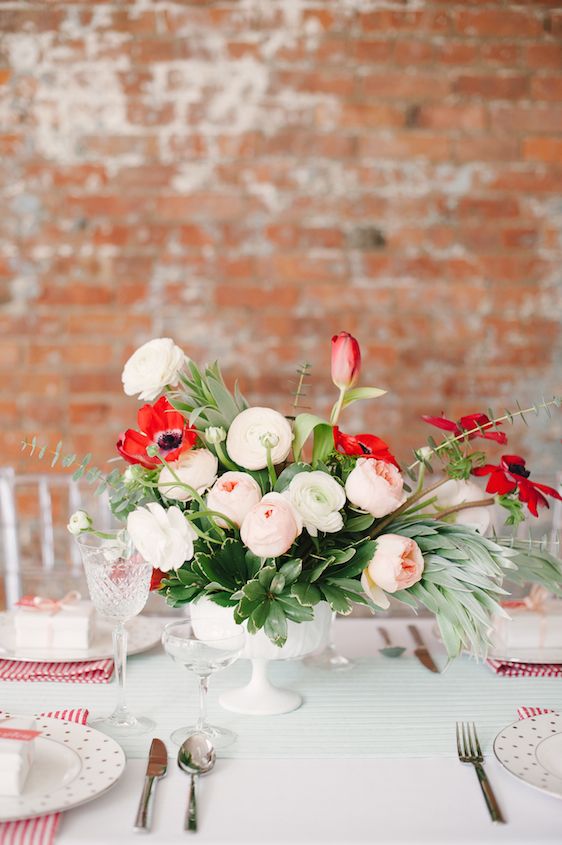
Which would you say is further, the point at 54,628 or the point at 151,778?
the point at 54,628

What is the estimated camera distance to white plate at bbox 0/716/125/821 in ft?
2.92

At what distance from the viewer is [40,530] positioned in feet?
8.21

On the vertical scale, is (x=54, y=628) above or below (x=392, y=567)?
below

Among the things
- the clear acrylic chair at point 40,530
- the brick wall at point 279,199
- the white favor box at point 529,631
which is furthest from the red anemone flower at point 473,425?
the brick wall at point 279,199

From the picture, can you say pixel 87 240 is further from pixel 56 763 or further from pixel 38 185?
pixel 56 763

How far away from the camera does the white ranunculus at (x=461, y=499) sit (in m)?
1.27

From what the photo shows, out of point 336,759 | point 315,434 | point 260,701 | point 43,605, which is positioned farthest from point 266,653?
point 43,605

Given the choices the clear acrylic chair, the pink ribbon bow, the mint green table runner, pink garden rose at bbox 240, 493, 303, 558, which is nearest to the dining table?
the mint green table runner

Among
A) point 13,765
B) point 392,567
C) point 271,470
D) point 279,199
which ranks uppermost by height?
point 279,199

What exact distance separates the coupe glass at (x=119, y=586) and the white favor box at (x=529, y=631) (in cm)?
54

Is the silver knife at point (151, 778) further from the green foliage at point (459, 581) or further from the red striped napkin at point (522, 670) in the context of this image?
the red striped napkin at point (522, 670)

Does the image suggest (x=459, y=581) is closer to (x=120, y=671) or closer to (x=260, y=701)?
(x=260, y=701)

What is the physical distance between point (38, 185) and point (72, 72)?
0.30m

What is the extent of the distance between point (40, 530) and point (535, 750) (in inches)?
68.1
